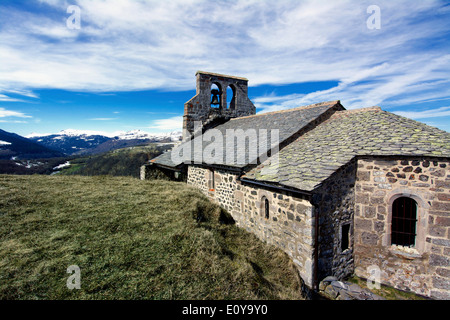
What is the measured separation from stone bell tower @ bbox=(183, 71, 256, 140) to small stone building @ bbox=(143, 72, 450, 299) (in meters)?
8.28

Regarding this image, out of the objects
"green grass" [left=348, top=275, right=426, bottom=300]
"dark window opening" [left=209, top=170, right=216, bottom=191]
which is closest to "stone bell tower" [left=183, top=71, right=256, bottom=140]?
"dark window opening" [left=209, top=170, right=216, bottom=191]

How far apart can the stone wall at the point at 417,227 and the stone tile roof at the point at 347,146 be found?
18.2 inches

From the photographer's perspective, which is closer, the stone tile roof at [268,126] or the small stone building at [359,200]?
the small stone building at [359,200]

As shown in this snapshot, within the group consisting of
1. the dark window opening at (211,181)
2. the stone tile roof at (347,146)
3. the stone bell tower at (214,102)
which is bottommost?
the dark window opening at (211,181)

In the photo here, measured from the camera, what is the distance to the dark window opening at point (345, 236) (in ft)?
23.0

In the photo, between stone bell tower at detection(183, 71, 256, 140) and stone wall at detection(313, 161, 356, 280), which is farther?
stone bell tower at detection(183, 71, 256, 140)

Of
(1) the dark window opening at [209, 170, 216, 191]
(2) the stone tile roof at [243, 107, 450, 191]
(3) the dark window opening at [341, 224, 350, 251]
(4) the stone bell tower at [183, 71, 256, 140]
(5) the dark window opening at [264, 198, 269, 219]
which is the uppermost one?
(4) the stone bell tower at [183, 71, 256, 140]

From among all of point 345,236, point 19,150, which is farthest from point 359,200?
point 19,150

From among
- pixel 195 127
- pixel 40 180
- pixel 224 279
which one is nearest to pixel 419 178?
pixel 224 279

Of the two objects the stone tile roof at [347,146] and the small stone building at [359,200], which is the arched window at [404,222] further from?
the stone tile roof at [347,146]

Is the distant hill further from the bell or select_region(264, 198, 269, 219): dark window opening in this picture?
select_region(264, 198, 269, 219): dark window opening

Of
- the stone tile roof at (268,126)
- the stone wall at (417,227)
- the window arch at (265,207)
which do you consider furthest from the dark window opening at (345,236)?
the stone tile roof at (268,126)

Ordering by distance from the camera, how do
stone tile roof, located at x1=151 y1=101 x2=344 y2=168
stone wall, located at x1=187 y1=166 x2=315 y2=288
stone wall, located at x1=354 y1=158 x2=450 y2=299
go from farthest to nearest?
stone tile roof, located at x1=151 y1=101 x2=344 y2=168 < stone wall, located at x1=187 y1=166 x2=315 y2=288 < stone wall, located at x1=354 y1=158 x2=450 y2=299

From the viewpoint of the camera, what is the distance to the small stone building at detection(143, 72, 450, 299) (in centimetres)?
610
